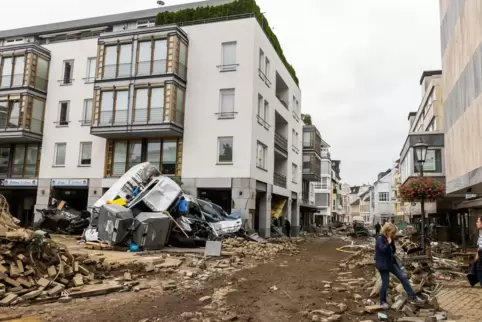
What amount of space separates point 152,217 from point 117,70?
1364cm

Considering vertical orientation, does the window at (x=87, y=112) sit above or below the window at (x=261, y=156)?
above

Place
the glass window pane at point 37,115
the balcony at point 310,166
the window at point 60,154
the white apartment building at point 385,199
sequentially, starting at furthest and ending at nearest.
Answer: the white apartment building at point 385,199
the balcony at point 310,166
the window at point 60,154
the glass window pane at point 37,115

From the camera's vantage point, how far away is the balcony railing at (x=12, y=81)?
98.0 ft

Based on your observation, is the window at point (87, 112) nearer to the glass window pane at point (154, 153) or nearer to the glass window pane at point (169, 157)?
the glass window pane at point (154, 153)

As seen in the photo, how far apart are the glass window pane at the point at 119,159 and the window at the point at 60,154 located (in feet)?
14.7

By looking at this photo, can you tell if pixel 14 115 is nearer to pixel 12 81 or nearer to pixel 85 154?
pixel 12 81

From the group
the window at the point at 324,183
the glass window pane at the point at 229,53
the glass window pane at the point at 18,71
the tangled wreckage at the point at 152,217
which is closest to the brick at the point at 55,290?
the tangled wreckage at the point at 152,217

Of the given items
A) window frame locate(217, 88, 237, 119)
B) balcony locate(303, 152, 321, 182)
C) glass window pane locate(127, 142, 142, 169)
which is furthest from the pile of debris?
balcony locate(303, 152, 321, 182)

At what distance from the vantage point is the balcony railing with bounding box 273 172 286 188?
31.5m

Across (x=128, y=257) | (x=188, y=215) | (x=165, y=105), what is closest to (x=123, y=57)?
(x=165, y=105)

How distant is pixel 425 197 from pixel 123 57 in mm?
20695

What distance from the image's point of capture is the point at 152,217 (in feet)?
58.3

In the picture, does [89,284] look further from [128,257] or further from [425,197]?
[425,197]

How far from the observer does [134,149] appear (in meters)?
28.0
